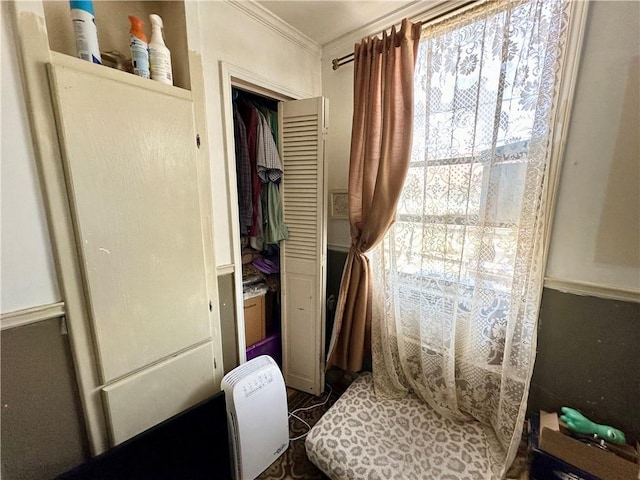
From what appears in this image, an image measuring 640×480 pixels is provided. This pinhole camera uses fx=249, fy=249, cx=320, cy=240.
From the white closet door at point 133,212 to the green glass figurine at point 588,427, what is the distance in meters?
1.58

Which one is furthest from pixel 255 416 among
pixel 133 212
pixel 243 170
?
pixel 243 170

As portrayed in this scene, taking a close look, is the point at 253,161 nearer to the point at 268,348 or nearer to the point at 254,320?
the point at 254,320

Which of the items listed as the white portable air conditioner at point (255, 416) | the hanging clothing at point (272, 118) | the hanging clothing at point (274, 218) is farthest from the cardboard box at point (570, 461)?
the hanging clothing at point (272, 118)

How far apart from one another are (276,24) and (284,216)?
3.46ft

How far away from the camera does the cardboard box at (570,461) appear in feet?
A: 2.76

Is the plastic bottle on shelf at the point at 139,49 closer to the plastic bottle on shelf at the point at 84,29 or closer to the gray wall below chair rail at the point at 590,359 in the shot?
the plastic bottle on shelf at the point at 84,29

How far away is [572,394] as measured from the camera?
1.06 m

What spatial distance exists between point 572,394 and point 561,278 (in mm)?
505

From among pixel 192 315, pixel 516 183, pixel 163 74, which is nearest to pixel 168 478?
pixel 192 315

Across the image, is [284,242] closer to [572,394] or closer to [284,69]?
[284,69]

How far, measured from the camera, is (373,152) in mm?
1322

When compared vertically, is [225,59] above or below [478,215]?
above

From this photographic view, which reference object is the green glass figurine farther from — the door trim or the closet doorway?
the door trim

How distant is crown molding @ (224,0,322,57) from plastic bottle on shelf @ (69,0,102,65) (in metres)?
0.64
